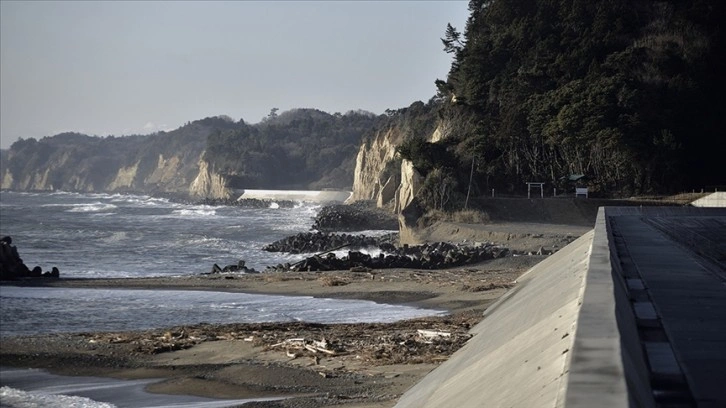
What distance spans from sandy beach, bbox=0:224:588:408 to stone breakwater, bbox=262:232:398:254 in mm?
22309

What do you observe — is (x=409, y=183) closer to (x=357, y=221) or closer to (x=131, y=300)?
(x=357, y=221)

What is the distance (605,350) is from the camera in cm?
460

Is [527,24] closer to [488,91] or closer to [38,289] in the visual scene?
[488,91]

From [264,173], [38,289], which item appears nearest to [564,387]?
[38,289]

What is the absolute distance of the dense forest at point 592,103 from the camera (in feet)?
160

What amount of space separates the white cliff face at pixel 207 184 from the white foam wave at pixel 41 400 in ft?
462

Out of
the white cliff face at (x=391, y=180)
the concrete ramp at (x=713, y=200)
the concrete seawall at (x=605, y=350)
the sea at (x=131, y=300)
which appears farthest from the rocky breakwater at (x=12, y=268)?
→ the concrete seawall at (x=605, y=350)

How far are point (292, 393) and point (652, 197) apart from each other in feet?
124

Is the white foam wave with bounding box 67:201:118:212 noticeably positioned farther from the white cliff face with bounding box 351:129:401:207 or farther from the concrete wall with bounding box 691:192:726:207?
the concrete wall with bounding box 691:192:726:207

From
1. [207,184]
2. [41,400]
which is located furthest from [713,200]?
[207,184]

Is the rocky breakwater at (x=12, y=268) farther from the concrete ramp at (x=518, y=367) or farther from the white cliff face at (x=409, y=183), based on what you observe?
the concrete ramp at (x=518, y=367)

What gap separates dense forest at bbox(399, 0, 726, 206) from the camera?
48625 millimetres

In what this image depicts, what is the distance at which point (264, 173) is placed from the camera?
17700 cm

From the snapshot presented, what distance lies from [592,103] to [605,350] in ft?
149
